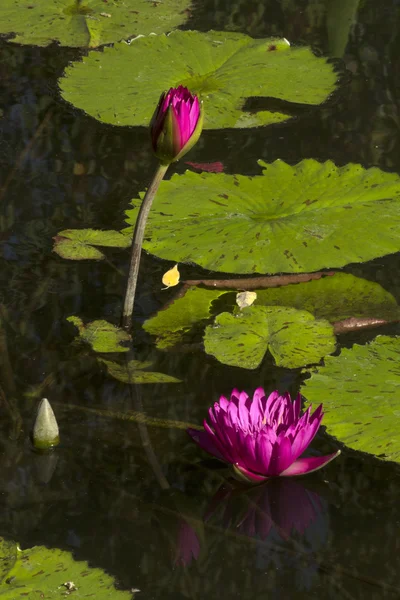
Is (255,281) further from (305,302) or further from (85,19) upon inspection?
(85,19)

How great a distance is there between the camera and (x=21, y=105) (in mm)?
3139

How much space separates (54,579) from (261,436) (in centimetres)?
42

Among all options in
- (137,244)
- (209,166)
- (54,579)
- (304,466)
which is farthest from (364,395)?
(209,166)

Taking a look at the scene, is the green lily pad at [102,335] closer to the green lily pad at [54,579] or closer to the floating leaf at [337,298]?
the floating leaf at [337,298]

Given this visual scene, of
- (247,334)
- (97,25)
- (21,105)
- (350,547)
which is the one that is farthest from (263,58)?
(350,547)

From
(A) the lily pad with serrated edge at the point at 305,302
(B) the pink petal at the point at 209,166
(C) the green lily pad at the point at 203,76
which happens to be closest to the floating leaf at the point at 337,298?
(A) the lily pad with serrated edge at the point at 305,302

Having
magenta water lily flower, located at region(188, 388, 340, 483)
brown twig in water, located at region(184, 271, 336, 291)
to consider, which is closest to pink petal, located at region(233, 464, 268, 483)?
magenta water lily flower, located at region(188, 388, 340, 483)

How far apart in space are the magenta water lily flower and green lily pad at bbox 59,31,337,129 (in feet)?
4.98

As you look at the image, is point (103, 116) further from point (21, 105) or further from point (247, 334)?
point (247, 334)

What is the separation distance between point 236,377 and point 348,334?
0.31 metres

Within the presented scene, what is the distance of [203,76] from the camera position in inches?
129

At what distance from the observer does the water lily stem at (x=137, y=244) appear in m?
1.96

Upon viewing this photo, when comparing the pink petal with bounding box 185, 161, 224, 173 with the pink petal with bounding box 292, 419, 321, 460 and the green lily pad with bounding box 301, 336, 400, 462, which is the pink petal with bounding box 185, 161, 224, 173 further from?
the pink petal with bounding box 292, 419, 321, 460

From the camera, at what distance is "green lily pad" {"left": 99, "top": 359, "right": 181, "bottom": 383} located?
193 cm
